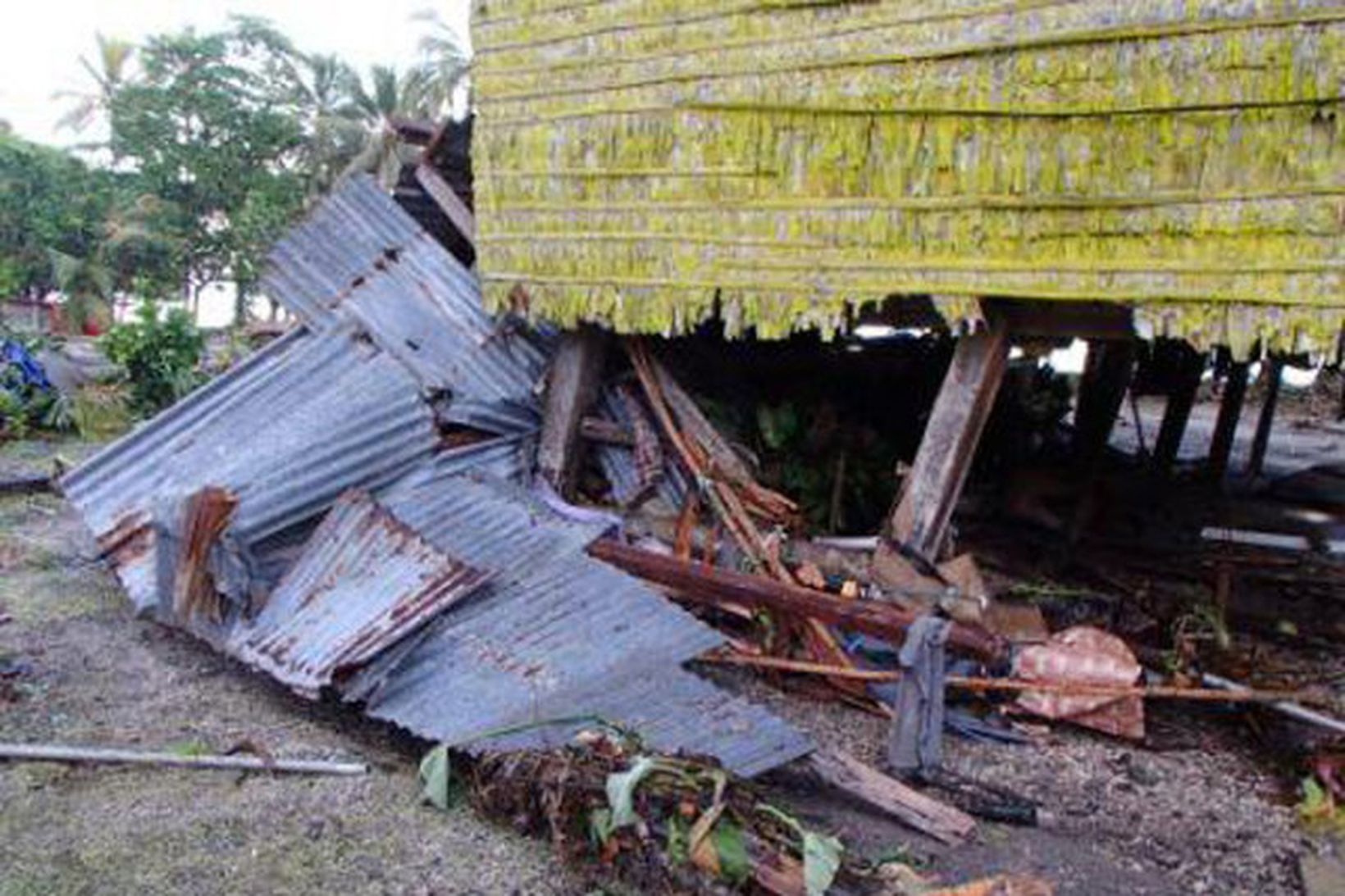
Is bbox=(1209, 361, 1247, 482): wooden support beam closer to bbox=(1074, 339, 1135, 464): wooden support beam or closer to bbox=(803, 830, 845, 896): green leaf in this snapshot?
bbox=(1074, 339, 1135, 464): wooden support beam

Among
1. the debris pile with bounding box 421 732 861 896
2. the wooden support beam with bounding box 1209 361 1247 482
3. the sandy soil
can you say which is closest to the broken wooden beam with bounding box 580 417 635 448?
the sandy soil

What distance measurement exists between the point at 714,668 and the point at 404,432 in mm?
2548

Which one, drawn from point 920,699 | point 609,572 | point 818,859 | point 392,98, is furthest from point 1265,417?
point 392,98

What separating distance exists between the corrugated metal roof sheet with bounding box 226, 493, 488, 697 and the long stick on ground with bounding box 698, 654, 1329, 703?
1688mm

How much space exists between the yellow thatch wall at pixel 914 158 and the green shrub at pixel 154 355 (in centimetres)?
807

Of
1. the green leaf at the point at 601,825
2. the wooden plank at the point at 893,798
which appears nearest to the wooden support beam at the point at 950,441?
the wooden plank at the point at 893,798

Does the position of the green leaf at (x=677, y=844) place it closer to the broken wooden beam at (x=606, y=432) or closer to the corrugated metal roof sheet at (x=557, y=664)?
the corrugated metal roof sheet at (x=557, y=664)

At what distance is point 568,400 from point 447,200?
2118 mm

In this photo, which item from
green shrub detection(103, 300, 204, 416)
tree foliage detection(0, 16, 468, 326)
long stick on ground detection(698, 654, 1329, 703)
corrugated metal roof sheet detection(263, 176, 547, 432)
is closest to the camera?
long stick on ground detection(698, 654, 1329, 703)

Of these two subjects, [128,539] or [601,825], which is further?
[128,539]

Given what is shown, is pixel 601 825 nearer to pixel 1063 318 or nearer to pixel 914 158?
pixel 1063 318

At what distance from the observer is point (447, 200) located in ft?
28.1

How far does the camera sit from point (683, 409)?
7.38 meters

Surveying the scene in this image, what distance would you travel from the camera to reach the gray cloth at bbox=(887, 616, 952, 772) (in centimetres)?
483
